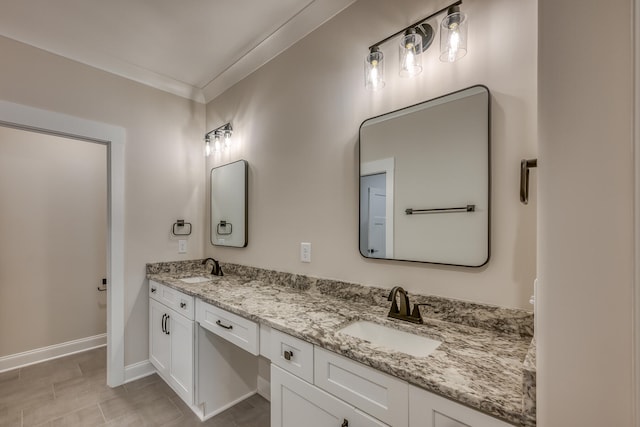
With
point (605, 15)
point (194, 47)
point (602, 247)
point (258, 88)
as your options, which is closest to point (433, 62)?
point (605, 15)

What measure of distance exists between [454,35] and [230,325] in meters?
1.75

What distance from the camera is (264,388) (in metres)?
2.18

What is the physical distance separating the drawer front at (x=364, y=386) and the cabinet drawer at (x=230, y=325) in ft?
1.46

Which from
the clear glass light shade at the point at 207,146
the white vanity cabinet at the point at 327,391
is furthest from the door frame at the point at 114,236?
the white vanity cabinet at the point at 327,391

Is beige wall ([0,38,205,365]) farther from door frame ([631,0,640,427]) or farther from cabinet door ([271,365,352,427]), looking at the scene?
door frame ([631,0,640,427])

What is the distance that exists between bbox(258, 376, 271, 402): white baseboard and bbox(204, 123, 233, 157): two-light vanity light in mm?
1966

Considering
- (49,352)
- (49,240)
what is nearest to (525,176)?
(49,240)

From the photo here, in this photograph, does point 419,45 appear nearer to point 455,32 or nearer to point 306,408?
point 455,32

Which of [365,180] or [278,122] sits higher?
[278,122]

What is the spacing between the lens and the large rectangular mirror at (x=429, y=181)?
1196mm

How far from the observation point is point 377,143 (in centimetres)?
152

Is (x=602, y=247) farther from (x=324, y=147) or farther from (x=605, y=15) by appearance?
(x=324, y=147)

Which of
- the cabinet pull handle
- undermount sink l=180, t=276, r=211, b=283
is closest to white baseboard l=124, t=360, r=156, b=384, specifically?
undermount sink l=180, t=276, r=211, b=283

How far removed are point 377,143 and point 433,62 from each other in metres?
0.44
